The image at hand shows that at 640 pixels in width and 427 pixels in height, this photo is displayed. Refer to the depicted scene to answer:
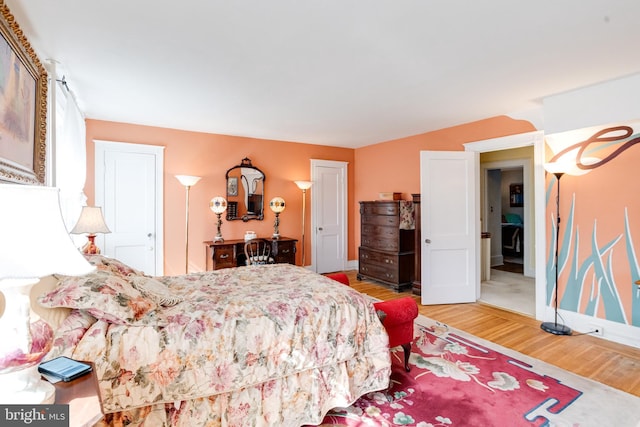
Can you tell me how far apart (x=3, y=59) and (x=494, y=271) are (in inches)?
288

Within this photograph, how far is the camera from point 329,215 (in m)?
6.02

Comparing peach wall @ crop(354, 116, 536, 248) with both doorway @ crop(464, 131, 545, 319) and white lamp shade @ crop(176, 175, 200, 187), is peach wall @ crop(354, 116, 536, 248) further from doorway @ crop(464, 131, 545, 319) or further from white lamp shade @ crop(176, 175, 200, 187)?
white lamp shade @ crop(176, 175, 200, 187)

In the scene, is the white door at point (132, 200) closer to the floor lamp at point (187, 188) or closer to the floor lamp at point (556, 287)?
the floor lamp at point (187, 188)

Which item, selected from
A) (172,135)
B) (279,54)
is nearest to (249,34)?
(279,54)

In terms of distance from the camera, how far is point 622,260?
300 cm

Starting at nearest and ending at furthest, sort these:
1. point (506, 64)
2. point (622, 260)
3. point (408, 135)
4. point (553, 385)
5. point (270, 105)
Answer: point (553, 385), point (506, 64), point (622, 260), point (270, 105), point (408, 135)

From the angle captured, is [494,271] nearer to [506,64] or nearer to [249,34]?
[506,64]

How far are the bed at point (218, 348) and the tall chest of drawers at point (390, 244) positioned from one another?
104 inches

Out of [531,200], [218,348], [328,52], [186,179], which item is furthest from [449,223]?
[186,179]

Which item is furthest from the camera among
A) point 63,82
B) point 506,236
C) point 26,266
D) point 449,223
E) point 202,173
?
point 506,236

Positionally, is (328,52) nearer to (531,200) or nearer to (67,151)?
(67,151)

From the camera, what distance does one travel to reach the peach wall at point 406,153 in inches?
157

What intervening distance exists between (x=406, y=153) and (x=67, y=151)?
4556mm

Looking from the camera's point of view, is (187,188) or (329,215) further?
(329,215)
